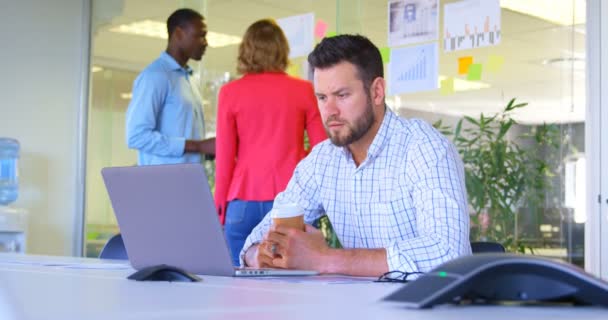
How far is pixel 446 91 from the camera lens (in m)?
3.78

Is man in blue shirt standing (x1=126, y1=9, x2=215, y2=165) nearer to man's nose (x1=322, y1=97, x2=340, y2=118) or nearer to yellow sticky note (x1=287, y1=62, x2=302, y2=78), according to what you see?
yellow sticky note (x1=287, y1=62, x2=302, y2=78)

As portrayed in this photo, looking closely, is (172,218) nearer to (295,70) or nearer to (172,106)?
(172,106)

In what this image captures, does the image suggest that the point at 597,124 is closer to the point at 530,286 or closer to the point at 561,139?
the point at 561,139

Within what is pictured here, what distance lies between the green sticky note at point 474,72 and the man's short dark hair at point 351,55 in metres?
1.32

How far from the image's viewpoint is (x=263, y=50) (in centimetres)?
355

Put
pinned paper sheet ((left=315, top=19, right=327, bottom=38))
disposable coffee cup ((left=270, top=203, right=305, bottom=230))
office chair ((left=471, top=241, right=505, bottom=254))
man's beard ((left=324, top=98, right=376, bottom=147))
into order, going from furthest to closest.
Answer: pinned paper sheet ((left=315, top=19, right=327, bottom=38)) → man's beard ((left=324, top=98, right=376, bottom=147)) → office chair ((left=471, top=241, right=505, bottom=254)) → disposable coffee cup ((left=270, top=203, right=305, bottom=230))

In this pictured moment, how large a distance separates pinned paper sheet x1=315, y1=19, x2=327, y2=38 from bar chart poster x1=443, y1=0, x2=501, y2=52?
680mm

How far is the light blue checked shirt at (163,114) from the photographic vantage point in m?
3.91

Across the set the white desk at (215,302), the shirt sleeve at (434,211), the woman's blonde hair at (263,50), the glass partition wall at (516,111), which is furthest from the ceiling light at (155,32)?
the white desk at (215,302)

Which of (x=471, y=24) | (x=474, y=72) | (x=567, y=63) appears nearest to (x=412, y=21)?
(x=471, y=24)

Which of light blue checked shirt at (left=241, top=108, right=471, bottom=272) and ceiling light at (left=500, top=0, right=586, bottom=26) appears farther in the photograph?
ceiling light at (left=500, top=0, right=586, bottom=26)

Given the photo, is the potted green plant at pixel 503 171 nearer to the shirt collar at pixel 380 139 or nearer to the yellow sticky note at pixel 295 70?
the yellow sticky note at pixel 295 70

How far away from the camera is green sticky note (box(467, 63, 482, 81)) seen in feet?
12.0

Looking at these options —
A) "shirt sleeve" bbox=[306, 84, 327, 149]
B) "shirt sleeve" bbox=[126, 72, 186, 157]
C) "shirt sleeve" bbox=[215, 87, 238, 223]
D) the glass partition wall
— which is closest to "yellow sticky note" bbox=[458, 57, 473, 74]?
the glass partition wall
